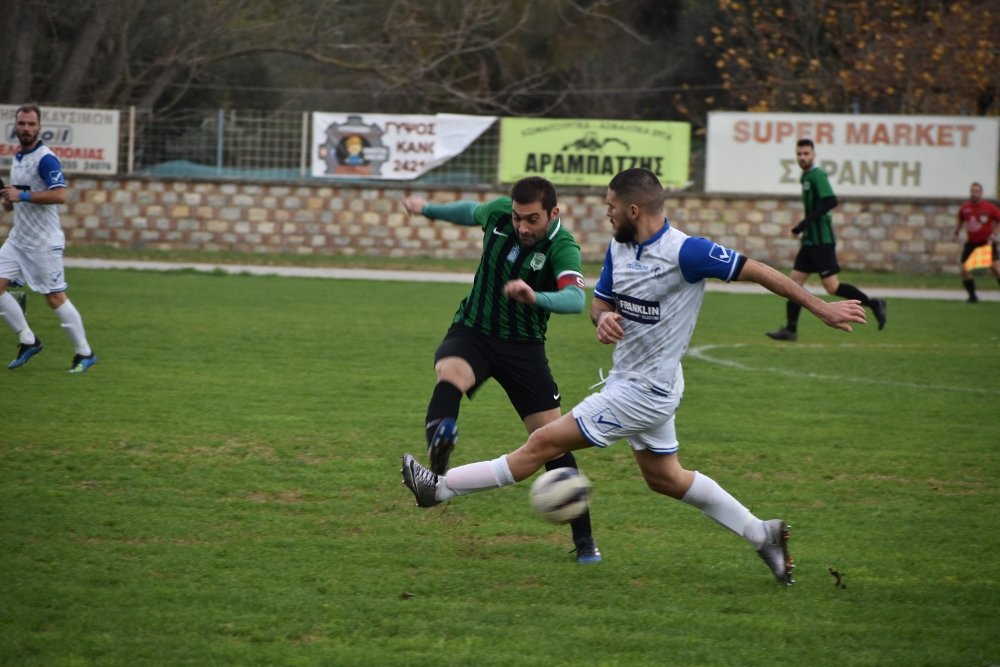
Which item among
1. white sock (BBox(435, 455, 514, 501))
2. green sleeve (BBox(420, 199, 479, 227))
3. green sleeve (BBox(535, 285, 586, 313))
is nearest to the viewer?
green sleeve (BBox(535, 285, 586, 313))

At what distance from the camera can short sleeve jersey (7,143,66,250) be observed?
11250 mm

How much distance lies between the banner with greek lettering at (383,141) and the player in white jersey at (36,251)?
54.2 ft

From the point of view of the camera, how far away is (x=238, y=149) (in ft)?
91.2

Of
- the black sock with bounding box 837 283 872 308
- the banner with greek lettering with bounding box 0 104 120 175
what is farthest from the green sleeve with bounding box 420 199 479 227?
the banner with greek lettering with bounding box 0 104 120 175

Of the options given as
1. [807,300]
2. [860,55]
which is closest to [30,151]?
[807,300]

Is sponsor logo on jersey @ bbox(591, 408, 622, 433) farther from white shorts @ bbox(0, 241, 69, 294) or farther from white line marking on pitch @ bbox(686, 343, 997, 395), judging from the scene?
white line marking on pitch @ bbox(686, 343, 997, 395)

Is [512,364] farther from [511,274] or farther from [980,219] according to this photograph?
[980,219]

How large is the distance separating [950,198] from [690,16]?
1620 centimetres

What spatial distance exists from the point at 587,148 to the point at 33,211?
17709 mm

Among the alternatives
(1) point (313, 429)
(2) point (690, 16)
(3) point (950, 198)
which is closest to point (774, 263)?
(3) point (950, 198)

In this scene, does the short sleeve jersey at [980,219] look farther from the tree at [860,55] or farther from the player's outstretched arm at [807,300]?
the player's outstretched arm at [807,300]

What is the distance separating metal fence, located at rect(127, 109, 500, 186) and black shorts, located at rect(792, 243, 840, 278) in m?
13.3

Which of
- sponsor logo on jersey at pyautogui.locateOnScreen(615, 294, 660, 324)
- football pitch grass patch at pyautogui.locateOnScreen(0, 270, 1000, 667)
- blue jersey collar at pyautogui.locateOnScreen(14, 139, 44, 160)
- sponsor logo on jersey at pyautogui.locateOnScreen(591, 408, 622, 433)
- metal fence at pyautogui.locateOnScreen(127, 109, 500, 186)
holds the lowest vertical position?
football pitch grass patch at pyautogui.locateOnScreen(0, 270, 1000, 667)

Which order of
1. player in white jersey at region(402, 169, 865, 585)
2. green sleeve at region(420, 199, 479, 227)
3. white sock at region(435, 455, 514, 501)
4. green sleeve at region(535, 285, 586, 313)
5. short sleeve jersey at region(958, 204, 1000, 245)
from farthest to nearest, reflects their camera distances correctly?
short sleeve jersey at region(958, 204, 1000, 245) < green sleeve at region(420, 199, 479, 227) < white sock at region(435, 455, 514, 501) < green sleeve at region(535, 285, 586, 313) < player in white jersey at region(402, 169, 865, 585)
